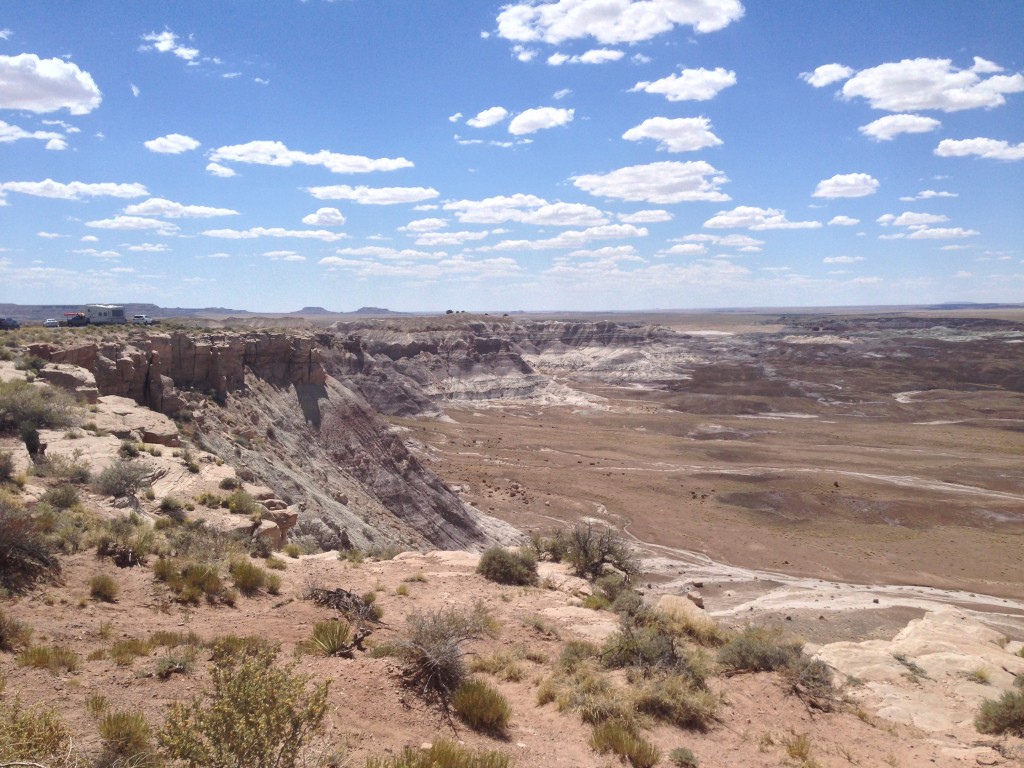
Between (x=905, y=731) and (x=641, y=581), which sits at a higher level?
(x=905, y=731)

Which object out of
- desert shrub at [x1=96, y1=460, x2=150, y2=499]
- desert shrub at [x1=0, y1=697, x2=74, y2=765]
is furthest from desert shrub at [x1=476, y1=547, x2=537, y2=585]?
desert shrub at [x1=0, y1=697, x2=74, y2=765]

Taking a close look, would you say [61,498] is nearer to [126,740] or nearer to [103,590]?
[103,590]

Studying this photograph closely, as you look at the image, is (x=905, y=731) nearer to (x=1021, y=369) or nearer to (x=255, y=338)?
(x=255, y=338)

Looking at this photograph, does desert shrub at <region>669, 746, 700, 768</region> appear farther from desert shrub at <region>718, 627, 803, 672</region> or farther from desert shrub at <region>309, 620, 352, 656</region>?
desert shrub at <region>309, 620, 352, 656</region>

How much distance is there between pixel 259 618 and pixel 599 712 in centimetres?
479

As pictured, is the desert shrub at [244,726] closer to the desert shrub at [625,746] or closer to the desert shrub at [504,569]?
the desert shrub at [625,746]

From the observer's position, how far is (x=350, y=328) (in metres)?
106

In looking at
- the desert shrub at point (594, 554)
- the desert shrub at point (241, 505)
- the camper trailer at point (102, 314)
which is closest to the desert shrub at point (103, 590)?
the desert shrub at point (241, 505)

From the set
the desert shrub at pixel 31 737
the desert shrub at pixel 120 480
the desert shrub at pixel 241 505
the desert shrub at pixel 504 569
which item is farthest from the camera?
the desert shrub at pixel 241 505

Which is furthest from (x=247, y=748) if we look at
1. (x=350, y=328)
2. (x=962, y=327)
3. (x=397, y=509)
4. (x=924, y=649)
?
(x=962, y=327)

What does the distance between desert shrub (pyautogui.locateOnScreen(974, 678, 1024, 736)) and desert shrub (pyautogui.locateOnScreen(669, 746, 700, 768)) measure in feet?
16.6

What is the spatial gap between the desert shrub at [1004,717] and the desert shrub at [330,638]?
9.01 m

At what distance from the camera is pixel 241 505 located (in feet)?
43.3

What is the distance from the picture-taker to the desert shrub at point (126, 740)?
Result: 15.6 ft
